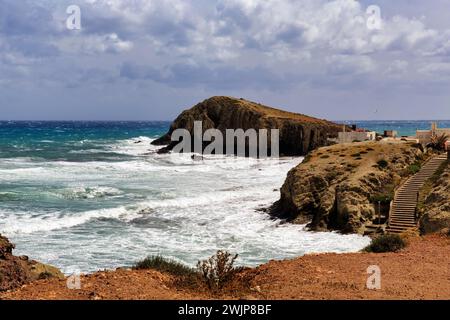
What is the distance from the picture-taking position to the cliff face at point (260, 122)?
254ft

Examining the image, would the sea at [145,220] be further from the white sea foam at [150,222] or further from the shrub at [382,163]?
the shrub at [382,163]

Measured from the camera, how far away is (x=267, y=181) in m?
45.4

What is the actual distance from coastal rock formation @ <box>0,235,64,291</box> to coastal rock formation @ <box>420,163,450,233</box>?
16274mm

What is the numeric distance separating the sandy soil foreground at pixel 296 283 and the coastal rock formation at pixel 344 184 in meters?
11.3

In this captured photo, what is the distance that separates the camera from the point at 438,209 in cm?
2358

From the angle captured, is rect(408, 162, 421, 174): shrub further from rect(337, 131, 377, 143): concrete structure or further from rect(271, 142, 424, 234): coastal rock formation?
rect(337, 131, 377, 143): concrete structure

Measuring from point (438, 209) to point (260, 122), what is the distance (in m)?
58.9

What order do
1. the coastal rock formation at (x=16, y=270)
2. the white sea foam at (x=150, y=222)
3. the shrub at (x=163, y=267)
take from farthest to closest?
the white sea foam at (x=150, y=222) → the shrub at (x=163, y=267) → the coastal rock formation at (x=16, y=270)

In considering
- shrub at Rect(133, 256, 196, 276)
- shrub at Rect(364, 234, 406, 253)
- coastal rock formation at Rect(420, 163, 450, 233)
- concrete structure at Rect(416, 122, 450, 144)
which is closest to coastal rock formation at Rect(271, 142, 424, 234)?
coastal rock formation at Rect(420, 163, 450, 233)

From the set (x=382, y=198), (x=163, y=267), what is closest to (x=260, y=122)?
(x=382, y=198)

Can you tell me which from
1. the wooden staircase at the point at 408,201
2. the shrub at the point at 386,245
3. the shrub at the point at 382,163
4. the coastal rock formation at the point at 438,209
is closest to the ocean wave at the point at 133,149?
the shrub at the point at 382,163

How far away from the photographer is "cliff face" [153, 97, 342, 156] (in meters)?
77.3

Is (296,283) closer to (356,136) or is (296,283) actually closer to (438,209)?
(438,209)
